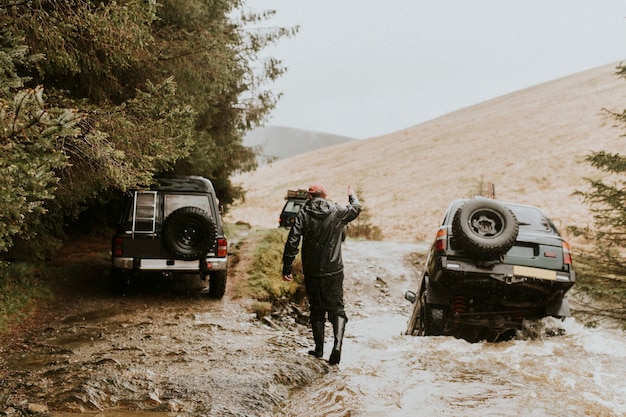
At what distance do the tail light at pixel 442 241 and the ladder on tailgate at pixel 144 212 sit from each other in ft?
15.9

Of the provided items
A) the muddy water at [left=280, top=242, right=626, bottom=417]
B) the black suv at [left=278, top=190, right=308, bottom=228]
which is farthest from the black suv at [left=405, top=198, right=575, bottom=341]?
the black suv at [left=278, top=190, right=308, bottom=228]

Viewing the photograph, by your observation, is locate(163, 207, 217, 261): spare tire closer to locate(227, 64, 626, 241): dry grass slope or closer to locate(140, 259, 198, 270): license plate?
locate(140, 259, 198, 270): license plate

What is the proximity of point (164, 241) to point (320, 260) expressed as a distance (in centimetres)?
363

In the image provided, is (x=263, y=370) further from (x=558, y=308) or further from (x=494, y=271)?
(x=558, y=308)

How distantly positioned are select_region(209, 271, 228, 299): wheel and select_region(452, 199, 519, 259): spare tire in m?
4.43

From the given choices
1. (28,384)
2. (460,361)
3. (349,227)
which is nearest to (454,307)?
(460,361)

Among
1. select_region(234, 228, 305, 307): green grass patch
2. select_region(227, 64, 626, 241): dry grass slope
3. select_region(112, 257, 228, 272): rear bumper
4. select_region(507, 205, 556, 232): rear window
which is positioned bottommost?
select_region(234, 228, 305, 307): green grass patch

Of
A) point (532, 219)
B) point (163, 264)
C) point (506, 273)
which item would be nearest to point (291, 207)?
point (163, 264)

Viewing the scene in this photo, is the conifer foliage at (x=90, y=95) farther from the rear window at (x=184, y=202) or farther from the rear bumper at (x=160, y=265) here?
the rear window at (x=184, y=202)

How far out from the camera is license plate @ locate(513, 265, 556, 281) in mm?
6719

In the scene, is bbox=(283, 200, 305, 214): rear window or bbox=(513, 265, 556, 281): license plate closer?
bbox=(513, 265, 556, 281): license plate

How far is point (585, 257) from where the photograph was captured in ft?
33.5

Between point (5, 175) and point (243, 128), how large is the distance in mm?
11012

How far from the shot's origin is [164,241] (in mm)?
8727
